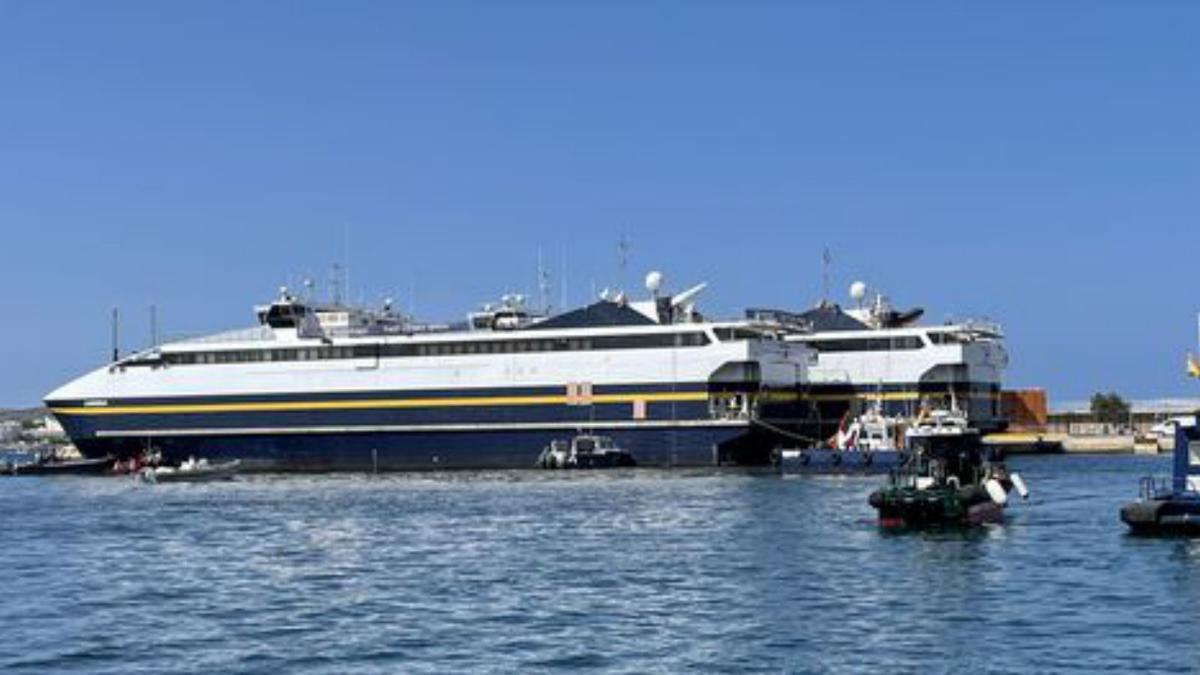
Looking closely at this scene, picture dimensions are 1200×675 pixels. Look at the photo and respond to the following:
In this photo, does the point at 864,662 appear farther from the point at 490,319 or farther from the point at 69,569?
the point at 490,319

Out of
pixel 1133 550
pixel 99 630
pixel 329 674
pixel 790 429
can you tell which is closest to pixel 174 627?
pixel 99 630

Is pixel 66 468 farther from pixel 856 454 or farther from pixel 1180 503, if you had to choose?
pixel 1180 503

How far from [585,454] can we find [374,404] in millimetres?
16093

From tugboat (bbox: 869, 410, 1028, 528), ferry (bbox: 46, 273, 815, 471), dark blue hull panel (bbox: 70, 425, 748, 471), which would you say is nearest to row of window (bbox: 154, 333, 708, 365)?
ferry (bbox: 46, 273, 815, 471)

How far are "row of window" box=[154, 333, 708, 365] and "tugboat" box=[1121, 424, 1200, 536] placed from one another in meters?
58.7

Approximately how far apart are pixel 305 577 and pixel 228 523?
20049mm

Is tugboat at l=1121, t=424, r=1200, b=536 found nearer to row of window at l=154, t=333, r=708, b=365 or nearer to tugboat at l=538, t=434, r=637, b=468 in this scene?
tugboat at l=538, t=434, r=637, b=468

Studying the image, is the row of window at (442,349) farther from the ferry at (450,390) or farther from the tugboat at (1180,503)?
the tugboat at (1180,503)

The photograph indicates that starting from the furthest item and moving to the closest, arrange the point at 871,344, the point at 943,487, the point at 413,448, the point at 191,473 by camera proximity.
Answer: the point at 871,344 → the point at 413,448 → the point at 191,473 → the point at 943,487

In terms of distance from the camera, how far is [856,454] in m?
88.2

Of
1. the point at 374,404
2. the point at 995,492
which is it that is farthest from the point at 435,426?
the point at 995,492

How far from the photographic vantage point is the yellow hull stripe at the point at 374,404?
106m

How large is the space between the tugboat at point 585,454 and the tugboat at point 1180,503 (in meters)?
56.8

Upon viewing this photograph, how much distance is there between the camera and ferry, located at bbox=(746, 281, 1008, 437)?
114625mm
